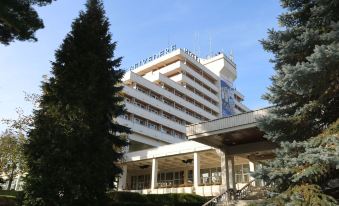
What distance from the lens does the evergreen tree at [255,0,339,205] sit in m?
7.86

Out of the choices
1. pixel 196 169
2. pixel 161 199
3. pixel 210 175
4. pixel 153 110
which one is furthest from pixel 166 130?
pixel 161 199

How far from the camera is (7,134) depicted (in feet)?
114

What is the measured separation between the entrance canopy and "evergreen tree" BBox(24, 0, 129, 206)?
4529 millimetres

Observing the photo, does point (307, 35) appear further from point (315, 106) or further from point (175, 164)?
point (175, 164)

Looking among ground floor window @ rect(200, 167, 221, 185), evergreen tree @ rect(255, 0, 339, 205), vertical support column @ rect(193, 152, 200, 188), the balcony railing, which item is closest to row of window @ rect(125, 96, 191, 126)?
ground floor window @ rect(200, 167, 221, 185)

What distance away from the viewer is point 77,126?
606 inches

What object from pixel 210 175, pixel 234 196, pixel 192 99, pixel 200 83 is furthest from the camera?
pixel 200 83

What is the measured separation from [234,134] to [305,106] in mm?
10606

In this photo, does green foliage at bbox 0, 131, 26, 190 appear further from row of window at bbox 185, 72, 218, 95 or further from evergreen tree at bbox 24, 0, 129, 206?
row of window at bbox 185, 72, 218, 95

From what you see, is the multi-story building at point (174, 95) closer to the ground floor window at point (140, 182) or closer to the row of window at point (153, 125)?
the row of window at point (153, 125)

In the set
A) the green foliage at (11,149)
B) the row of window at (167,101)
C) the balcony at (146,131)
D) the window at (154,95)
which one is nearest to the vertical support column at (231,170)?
the green foliage at (11,149)

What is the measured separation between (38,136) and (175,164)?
29.4m

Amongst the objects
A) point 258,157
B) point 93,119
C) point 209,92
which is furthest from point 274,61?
point 209,92

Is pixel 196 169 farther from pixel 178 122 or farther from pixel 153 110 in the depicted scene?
pixel 178 122
